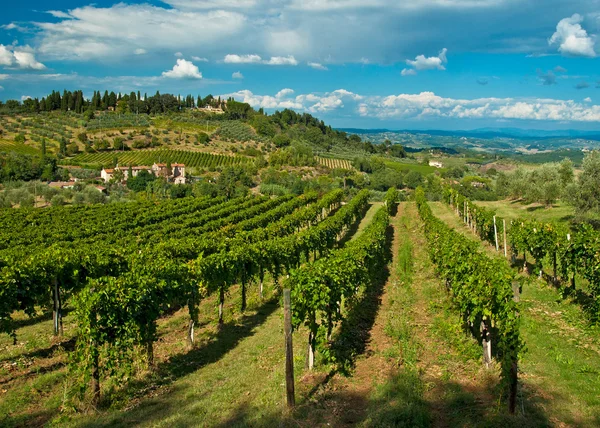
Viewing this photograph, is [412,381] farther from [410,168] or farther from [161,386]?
[410,168]

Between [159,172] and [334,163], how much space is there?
48018 mm

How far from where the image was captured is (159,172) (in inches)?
3428

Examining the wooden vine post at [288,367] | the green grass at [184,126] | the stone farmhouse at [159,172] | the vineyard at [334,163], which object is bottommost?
the wooden vine post at [288,367]

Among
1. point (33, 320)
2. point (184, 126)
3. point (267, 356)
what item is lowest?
point (33, 320)

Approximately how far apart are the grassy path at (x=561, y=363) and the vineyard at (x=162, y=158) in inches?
3527

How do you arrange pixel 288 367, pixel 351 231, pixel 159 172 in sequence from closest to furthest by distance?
pixel 288 367, pixel 351 231, pixel 159 172

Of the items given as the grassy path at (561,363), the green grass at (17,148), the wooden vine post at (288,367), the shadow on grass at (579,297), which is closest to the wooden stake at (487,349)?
the grassy path at (561,363)

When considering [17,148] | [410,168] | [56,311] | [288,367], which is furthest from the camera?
[410,168]

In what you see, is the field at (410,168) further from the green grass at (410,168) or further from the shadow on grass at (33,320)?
the shadow on grass at (33,320)

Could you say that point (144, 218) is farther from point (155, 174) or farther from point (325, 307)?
point (155, 174)

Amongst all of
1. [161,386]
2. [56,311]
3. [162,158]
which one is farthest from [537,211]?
[162,158]

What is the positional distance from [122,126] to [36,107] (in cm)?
3493

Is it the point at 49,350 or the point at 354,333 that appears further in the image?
the point at 354,333

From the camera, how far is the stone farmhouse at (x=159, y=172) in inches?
3279
